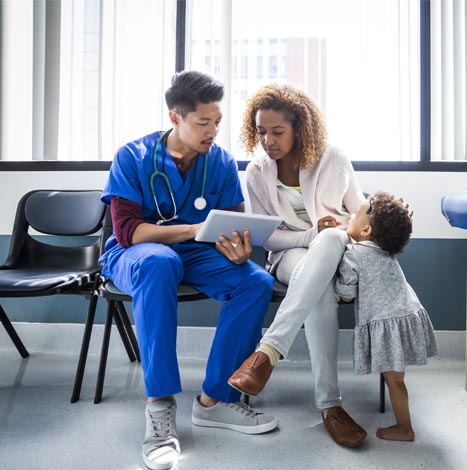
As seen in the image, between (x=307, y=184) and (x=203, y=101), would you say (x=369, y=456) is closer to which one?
(x=307, y=184)

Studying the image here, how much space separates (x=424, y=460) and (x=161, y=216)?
105 centimetres

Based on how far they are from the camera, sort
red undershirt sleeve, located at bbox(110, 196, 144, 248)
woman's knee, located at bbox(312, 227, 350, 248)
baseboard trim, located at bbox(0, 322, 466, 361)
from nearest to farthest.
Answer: woman's knee, located at bbox(312, 227, 350, 248)
red undershirt sleeve, located at bbox(110, 196, 144, 248)
baseboard trim, located at bbox(0, 322, 466, 361)

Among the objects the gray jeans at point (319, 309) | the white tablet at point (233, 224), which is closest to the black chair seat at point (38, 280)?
the white tablet at point (233, 224)

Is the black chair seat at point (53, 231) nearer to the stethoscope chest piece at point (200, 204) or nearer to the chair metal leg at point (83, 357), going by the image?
the chair metal leg at point (83, 357)

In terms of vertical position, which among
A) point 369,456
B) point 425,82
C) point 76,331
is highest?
point 425,82

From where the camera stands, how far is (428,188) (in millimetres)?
2258

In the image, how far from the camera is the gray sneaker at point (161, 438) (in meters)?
1.30

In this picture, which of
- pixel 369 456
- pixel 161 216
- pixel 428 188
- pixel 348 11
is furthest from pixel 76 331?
pixel 348 11

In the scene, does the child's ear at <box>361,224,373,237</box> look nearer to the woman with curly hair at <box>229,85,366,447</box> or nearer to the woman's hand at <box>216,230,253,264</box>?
the woman with curly hair at <box>229,85,366,447</box>

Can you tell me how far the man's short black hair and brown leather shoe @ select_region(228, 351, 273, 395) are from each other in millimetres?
817

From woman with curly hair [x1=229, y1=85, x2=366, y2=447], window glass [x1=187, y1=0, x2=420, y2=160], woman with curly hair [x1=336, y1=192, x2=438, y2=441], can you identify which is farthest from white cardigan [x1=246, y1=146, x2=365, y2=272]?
window glass [x1=187, y1=0, x2=420, y2=160]

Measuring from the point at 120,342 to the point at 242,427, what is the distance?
95 centimetres

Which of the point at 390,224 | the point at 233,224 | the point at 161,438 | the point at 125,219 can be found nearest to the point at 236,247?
the point at 233,224

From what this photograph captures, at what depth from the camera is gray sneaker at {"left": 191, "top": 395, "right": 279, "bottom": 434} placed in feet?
4.99
